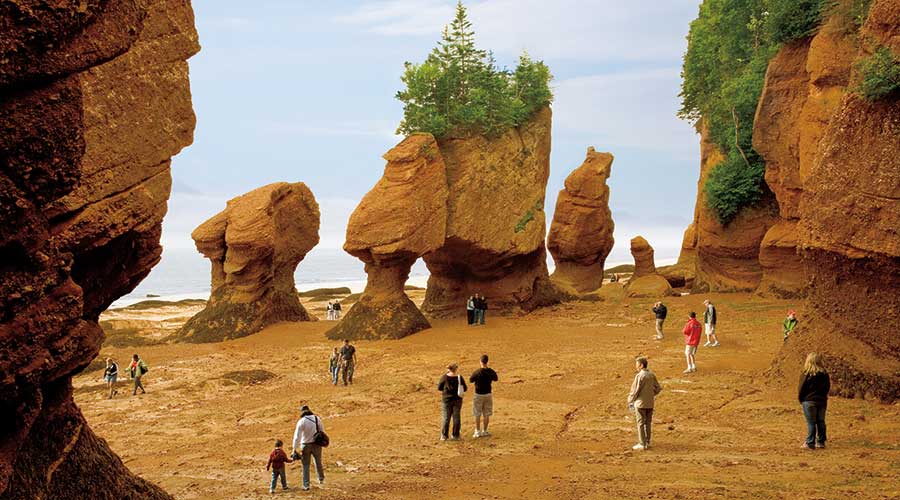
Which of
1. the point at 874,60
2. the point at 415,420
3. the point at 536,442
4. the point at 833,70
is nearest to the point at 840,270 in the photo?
the point at 874,60

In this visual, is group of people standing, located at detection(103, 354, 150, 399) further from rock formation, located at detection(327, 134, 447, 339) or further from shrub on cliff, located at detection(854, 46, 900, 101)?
shrub on cliff, located at detection(854, 46, 900, 101)

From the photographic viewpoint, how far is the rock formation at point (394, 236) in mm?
32031

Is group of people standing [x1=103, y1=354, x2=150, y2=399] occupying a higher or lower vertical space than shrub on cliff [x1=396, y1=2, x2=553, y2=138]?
lower

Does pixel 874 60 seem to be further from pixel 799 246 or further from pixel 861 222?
pixel 799 246

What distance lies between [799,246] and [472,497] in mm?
10176

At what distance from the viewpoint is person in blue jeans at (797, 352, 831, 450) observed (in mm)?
13141

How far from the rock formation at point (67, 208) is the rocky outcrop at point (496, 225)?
2116 centimetres

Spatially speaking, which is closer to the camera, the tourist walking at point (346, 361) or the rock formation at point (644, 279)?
the tourist walking at point (346, 361)

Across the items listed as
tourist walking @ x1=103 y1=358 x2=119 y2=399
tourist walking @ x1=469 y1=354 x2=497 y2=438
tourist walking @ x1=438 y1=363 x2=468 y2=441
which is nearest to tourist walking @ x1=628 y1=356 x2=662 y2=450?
tourist walking @ x1=469 y1=354 x2=497 y2=438

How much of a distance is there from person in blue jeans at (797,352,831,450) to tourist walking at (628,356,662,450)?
2.28m

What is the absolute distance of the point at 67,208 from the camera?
346 inches

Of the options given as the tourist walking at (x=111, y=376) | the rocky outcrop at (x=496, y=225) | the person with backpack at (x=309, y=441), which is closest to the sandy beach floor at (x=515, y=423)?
the person with backpack at (x=309, y=441)

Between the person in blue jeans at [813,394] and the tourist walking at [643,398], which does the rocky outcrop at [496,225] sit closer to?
the tourist walking at [643,398]

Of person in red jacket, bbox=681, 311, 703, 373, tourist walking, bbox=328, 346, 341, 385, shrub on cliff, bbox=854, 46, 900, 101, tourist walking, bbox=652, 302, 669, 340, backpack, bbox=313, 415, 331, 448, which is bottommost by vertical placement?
backpack, bbox=313, 415, 331, 448
